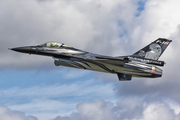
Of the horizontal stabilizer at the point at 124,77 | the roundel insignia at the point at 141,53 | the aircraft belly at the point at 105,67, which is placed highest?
the roundel insignia at the point at 141,53

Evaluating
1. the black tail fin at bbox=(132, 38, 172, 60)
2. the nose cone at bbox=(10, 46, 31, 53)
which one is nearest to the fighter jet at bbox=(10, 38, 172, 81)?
the nose cone at bbox=(10, 46, 31, 53)

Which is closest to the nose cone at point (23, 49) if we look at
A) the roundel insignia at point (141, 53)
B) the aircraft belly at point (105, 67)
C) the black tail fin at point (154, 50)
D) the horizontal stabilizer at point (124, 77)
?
the aircraft belly at point (105, 67)

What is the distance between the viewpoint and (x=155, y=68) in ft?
90.2

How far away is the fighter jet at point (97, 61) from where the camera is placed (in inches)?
1037

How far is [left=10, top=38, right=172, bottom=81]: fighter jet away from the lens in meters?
26.3

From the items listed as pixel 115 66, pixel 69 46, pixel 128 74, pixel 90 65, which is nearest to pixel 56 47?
pixel 69 46

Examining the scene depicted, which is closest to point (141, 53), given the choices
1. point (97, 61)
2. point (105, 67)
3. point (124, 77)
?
point (124, 77)

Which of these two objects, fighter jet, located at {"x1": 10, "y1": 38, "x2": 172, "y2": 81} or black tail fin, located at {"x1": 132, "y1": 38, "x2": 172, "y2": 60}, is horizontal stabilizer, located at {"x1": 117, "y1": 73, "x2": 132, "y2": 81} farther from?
black tail fin, located at {"x1": 132, "y1": 38, "x2": 172, "y2": 60}

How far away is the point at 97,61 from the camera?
26359 millimetres

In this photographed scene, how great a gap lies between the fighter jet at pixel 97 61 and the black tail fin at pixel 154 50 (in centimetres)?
29

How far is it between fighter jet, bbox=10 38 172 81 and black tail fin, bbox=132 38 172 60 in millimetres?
292

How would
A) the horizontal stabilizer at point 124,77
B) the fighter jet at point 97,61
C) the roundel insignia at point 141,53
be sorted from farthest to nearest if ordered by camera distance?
the roundel insignia at point 141,53 → the horizontal stabilizer at point 124,77 → the fighter jet at point 97,61

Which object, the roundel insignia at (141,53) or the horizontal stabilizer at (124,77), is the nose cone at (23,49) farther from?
the roundel insignia at (141,53)

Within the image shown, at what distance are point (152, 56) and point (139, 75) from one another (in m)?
2.98
